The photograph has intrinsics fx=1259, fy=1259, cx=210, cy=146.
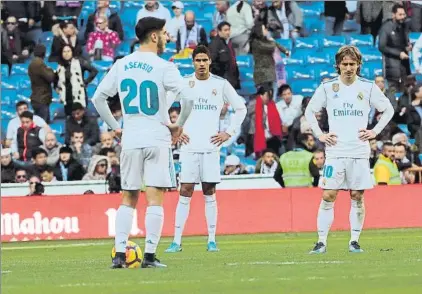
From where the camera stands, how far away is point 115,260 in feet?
38.6

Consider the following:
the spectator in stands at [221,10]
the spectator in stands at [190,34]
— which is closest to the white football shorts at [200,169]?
the spectator in stands at [190,34]

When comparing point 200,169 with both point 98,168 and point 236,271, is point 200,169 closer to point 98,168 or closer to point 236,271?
point 236,271

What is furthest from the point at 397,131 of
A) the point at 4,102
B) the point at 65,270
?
the point at 65,270

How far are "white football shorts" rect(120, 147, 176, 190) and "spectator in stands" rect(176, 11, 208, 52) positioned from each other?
1553cm

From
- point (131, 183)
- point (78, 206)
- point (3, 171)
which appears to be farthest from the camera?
point (3, 171)

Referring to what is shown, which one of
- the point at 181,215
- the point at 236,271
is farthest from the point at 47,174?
the point at 236,271

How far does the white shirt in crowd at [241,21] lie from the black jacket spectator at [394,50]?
284 centimetres

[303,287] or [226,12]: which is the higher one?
[226,12]

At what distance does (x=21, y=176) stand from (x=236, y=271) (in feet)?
47.1

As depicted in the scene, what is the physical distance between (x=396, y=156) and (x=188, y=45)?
6033 millimetres

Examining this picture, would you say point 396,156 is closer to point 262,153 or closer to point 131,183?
point 262,153

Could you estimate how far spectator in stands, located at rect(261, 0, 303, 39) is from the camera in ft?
90.0

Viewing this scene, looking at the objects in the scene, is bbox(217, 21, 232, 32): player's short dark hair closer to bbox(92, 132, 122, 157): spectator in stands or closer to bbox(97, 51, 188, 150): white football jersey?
bbox(92, 132, 122, 157): spectator in stands

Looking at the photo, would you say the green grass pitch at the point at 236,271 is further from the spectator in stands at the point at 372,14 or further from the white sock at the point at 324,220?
the spectator in stands at the point at 372,14
